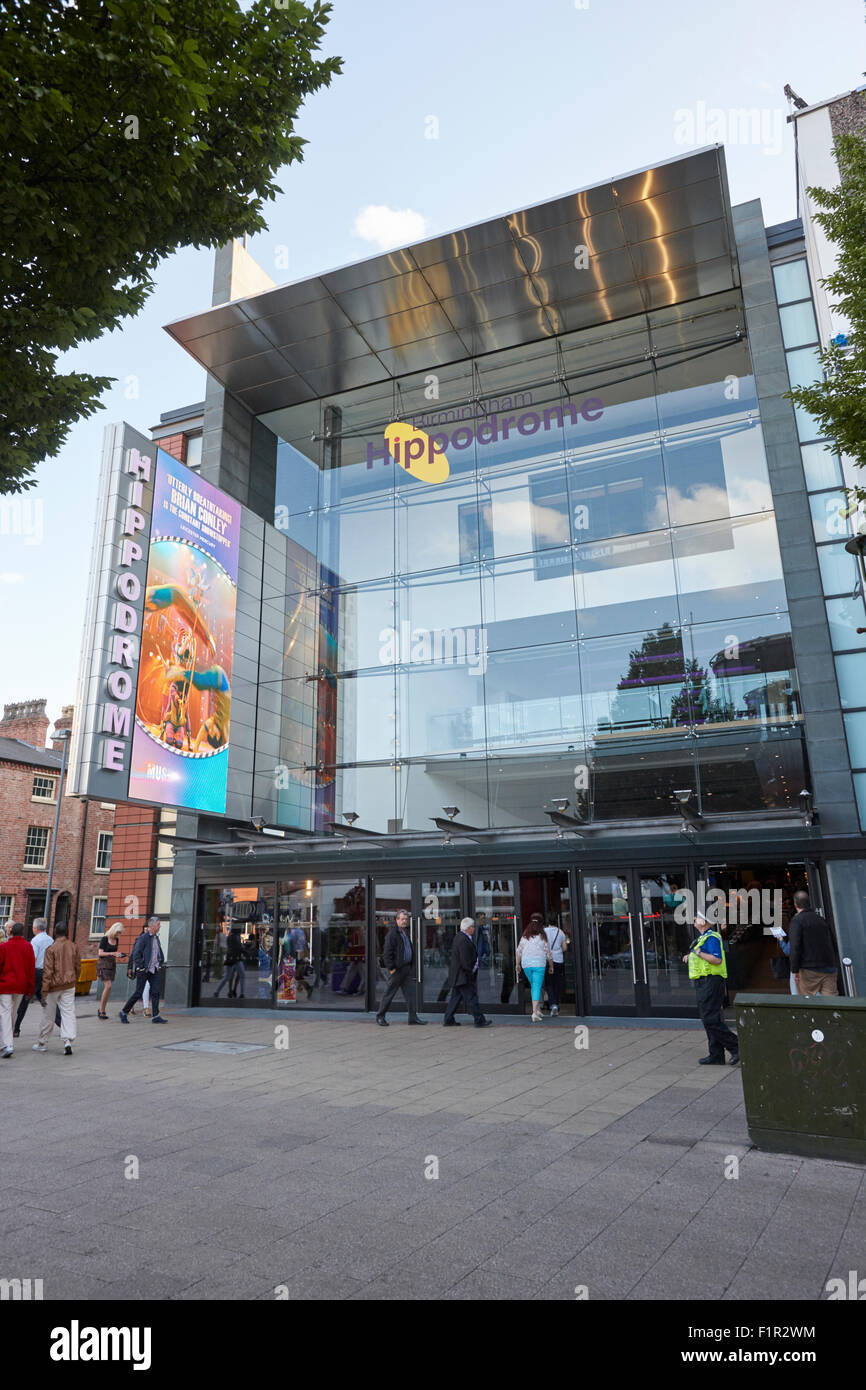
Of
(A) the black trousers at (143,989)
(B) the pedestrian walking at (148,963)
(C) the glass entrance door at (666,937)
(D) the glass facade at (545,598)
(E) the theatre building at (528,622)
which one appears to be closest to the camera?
(C) the glass entrance door at (666,937)

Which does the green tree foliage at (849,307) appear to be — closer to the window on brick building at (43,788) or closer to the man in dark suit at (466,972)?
the man in dark suit at (466,972)

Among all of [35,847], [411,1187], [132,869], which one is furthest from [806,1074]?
[35,847]

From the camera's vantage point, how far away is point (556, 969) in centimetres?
1505

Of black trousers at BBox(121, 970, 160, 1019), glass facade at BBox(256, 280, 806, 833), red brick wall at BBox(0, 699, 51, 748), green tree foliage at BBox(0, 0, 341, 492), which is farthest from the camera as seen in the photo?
red brick wall at BBox(0, 699, 51, 748)

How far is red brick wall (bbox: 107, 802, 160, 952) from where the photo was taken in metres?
19.9

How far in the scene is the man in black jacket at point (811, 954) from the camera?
10.4 meters

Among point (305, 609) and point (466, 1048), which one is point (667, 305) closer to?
point (305, 609)

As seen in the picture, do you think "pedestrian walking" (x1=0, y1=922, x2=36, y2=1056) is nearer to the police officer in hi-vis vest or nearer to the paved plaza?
the paved plaza

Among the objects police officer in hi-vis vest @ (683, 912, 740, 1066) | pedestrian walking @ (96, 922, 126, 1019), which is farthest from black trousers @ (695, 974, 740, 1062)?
pedestrian walking @ (96, 922, 126, 1019)

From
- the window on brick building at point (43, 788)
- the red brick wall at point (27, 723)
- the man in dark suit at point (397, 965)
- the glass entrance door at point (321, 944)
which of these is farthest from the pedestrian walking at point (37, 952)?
the red brick wall at point (27, 723)

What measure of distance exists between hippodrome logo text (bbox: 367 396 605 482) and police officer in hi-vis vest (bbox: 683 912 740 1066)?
39.5 feet

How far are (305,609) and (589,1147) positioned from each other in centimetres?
1483

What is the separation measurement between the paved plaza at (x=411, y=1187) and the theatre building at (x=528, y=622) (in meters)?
4.95

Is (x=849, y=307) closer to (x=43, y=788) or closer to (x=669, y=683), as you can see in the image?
(x=669, y=683)
